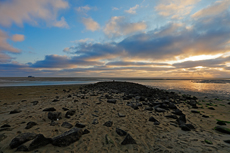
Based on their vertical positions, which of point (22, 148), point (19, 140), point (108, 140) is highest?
point (19, 140)

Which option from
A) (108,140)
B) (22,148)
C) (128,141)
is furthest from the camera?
(108,140)

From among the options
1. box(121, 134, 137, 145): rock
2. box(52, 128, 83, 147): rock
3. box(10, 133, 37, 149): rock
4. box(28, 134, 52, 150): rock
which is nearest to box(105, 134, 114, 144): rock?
box(121, 134, 137, 145): rock

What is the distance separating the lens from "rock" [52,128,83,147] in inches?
165

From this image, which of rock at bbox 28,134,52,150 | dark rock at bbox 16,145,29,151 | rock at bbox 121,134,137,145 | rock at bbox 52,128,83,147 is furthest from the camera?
rock at bbox 121,134,137,145

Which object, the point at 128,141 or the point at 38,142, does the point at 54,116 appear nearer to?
the point at 38,142

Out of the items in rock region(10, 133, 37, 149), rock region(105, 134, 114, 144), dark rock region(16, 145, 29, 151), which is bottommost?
rock region(105, 134, 114, 144)

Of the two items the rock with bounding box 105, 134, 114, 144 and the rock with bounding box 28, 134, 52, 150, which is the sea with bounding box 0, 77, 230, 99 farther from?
the rock with bounding box 28, 134, 52, 150

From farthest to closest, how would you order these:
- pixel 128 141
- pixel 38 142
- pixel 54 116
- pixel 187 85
→ 1. pixel 187 85
2. pixel 54 116
3. pixel 128 141
4. pixel 38 142

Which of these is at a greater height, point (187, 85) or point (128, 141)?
point (187, 85)

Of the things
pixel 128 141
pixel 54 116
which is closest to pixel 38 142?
pixel 54 116

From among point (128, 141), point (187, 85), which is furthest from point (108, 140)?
point (187, 85)

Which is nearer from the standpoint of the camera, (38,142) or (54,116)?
(38,142)

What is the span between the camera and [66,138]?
14.4ft

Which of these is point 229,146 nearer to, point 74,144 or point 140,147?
point 140,147
